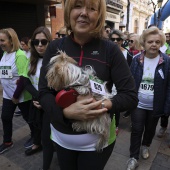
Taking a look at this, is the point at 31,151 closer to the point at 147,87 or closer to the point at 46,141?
the point at 46,141

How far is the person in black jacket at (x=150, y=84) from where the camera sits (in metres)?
2.52

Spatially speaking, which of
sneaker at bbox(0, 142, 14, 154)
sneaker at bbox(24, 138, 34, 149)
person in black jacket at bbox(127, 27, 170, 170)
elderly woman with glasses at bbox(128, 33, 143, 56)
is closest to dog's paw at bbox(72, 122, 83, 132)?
person in black jacket at bbox(127, 27, 170, 170)

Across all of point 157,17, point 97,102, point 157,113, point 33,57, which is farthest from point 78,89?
point 157,17

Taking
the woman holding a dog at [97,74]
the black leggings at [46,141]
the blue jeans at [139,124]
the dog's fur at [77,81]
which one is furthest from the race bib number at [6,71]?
the blue jeans at [139,124]

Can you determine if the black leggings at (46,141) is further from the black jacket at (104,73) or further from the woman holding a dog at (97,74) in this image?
the black jacket at (104,73)

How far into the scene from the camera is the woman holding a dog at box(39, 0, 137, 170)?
48.6 inches

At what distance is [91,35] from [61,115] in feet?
2.03

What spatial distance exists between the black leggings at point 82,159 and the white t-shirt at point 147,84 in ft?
4.39

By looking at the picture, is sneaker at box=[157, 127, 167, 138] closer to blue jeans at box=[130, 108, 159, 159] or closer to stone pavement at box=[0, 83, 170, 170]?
stone pavement at box=[0, 83, 170, 170]

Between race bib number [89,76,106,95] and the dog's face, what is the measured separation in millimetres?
107

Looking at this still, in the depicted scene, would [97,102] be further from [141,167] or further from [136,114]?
[141,167]

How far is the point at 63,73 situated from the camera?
1.12 m

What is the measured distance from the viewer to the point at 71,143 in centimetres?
140

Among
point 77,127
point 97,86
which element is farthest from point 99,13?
point 77,127
